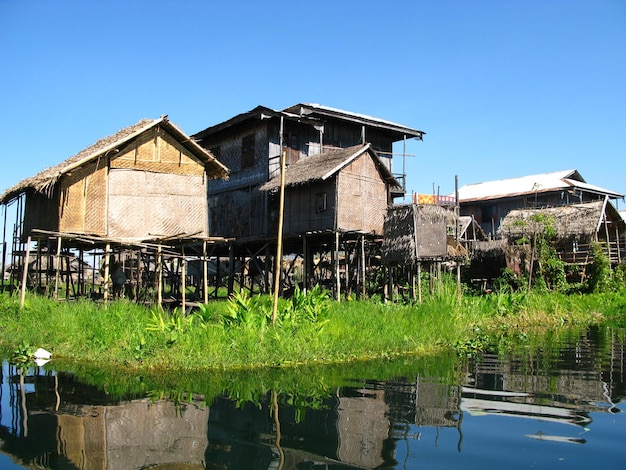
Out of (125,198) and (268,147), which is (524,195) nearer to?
(268,147)

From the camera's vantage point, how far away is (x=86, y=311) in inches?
495

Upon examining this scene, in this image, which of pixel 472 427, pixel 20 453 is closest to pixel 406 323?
pixel 472 427

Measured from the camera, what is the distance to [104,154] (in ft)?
54.3

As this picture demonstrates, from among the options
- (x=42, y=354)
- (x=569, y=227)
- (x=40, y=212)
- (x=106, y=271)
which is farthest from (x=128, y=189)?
(x=569, y=227)

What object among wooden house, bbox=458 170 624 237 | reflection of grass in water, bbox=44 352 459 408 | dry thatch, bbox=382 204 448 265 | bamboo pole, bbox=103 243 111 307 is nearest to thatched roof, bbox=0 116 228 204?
bamboo pole, bbox=103 243 111 307

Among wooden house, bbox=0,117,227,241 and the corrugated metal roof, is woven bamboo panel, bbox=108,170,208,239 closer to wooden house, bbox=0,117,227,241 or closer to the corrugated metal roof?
wooden house, bbox=0,117,227,241

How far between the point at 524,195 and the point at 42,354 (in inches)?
1181

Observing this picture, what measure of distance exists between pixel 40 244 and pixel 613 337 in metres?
16.0

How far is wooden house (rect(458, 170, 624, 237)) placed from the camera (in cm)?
3472

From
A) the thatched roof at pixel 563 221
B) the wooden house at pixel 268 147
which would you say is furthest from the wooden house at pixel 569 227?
the wooden house at pixel 268 147

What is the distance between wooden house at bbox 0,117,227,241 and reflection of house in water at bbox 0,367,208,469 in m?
8.80

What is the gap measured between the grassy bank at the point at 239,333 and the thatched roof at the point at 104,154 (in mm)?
3117

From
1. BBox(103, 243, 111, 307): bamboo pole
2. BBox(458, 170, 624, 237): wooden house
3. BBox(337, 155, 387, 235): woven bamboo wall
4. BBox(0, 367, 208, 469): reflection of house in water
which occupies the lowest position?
BBox(0, 367, 208, 469): reflection of house in water

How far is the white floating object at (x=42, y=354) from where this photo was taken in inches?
425
